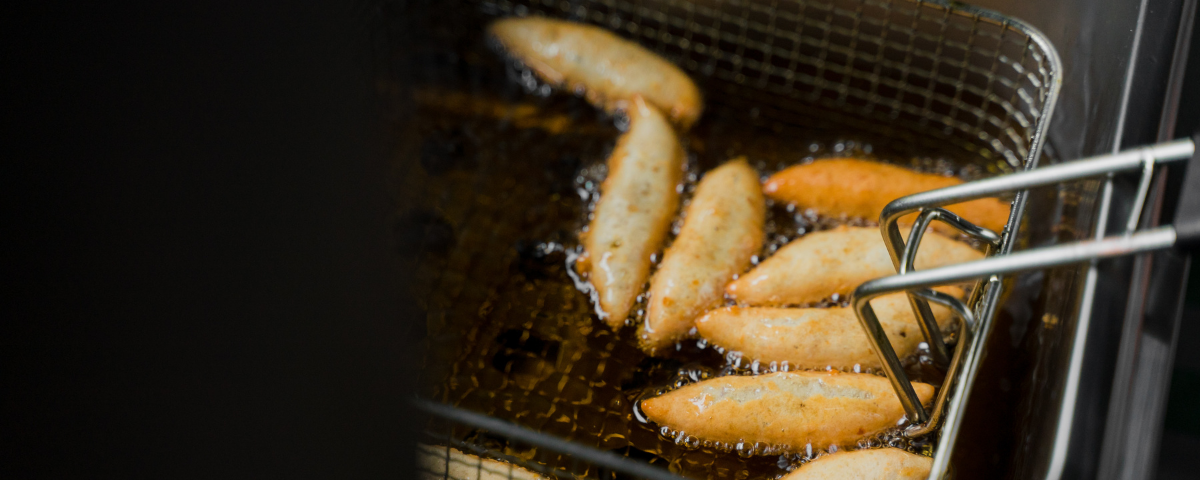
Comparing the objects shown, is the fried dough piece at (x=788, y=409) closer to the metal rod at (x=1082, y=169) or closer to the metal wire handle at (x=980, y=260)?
the metal wire handle at (x=980, y=260)

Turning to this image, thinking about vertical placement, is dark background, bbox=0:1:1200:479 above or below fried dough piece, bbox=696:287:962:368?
below

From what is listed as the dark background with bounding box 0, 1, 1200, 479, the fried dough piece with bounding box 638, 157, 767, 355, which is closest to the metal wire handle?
the fried dough piece with bounding box 638, 157, 767, 355

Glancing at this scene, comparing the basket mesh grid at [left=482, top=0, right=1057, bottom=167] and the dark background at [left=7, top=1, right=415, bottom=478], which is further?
the basket mesh grid at [left=482, top=0, right=1057, bottom=167]

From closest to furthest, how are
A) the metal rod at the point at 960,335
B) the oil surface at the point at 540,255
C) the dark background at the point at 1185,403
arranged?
the dark background at the point at 1185,403
the metal rod at the point at 960,335
the oil surface at the point at 540,255

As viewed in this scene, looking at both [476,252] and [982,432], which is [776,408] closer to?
[982,432]

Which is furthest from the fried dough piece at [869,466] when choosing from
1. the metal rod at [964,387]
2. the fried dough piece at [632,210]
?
the fried dough piece at [632,210]

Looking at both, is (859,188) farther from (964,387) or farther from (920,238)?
(964,387)

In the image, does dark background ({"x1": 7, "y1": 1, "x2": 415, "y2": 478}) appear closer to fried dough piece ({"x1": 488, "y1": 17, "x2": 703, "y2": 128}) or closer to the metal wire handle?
the metal wire handle

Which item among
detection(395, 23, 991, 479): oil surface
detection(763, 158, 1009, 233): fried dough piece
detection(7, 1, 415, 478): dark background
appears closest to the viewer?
detection(7, 1, 415, 478): dark background

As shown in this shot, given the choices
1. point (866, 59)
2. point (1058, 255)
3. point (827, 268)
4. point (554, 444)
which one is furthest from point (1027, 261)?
point (866, 59)
